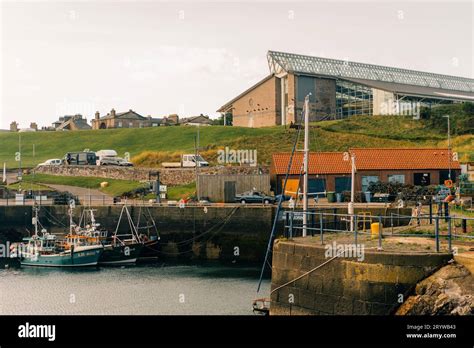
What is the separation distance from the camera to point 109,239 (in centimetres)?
5203

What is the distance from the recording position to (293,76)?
9488 cm

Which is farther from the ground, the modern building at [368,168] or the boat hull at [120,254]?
the modern building at [368,168]

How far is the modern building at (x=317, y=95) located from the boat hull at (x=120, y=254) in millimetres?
47009

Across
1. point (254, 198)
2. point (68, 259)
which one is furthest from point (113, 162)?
point (68, 259)

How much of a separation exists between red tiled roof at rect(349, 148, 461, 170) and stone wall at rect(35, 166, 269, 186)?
9.47m

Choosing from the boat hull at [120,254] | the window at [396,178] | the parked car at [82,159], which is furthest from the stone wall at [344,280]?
the parked car at [82,159]

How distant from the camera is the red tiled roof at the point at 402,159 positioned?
59.4 meters

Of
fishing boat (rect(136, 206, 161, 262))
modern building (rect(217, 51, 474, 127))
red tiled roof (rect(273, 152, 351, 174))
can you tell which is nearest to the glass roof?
modern building (rect(217, 51, 474, 127))

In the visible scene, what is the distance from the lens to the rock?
1739 cm

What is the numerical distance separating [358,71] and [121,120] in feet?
140

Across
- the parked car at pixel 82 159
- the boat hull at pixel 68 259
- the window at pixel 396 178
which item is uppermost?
Result: the parked car at pixel 82 159

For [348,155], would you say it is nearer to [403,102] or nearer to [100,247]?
[100,247]

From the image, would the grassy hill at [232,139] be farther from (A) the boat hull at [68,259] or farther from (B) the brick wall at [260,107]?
(A) the boat hull at [68,259]

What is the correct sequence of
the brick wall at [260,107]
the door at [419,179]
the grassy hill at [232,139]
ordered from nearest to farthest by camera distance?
the door at [419,179], the grassy hill at [232,139], the brick wall at [260,107]
